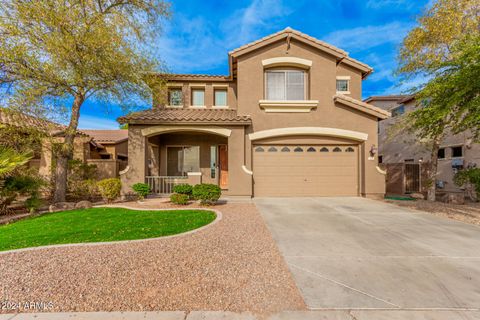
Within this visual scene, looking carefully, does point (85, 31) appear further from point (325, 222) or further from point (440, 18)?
point (440, 18)

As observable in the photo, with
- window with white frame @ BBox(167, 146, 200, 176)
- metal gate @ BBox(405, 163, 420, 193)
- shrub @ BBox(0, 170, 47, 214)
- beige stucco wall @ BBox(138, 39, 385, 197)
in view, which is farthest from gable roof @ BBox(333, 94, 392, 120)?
shrub @ BBox(0, 170, 47, 214)

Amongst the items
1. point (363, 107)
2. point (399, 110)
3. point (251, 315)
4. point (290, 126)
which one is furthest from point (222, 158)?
point (399, 110)

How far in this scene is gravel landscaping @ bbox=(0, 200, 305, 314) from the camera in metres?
2.79

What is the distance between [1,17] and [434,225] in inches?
627

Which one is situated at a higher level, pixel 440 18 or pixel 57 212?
pixel 440 18

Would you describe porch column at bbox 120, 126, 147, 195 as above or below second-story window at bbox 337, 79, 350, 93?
below

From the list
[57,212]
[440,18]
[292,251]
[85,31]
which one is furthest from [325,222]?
[440,18]

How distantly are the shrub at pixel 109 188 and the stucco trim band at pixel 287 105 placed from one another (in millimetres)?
8194

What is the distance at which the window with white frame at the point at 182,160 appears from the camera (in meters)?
13.0

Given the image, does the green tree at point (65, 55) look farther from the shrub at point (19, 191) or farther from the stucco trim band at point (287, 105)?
the stucco trim band at point (287, 105)

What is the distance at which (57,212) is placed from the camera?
800 cm

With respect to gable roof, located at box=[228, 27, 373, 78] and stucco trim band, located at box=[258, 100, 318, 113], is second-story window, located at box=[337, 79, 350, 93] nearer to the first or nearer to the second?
gable roof, located at box=[228, 27, 373, 78]

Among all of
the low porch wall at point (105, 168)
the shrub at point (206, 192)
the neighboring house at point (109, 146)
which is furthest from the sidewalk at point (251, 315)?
the neighboring house at point (109, 146)

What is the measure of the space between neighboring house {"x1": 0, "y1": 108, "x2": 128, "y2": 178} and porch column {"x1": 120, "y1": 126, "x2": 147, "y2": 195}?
266 centimetres
